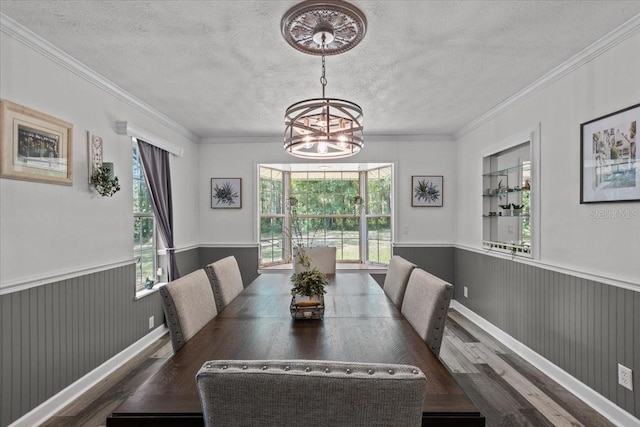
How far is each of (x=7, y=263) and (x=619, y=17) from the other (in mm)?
3734

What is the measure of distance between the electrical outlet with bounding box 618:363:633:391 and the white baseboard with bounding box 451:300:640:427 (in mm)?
162

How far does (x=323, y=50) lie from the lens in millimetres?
2008

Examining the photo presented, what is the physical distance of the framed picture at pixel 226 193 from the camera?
471 cm

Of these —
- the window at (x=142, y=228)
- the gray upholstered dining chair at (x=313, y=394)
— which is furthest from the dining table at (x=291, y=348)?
the window at (x=142, y=228)

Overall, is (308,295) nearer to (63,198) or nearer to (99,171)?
(63,198)

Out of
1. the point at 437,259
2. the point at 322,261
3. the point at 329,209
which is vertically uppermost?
the point at 329,209

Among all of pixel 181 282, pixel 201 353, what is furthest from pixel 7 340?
pixel 201 353

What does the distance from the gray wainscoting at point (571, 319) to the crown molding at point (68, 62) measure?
152 inches

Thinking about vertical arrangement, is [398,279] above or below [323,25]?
below

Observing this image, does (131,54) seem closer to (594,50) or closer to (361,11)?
(361,11)

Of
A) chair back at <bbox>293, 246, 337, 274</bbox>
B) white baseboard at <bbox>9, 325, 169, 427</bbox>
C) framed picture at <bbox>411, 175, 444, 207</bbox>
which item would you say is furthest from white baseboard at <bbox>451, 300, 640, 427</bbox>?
white baseboard at <bbox>9, 325, 169, 427</bbox>

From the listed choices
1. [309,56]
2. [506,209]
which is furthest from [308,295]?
[506,209]

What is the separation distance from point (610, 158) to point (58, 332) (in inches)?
149

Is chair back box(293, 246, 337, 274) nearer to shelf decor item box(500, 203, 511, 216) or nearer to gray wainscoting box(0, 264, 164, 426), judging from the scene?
gray wainscoting box(0, 264, 164, 426)
